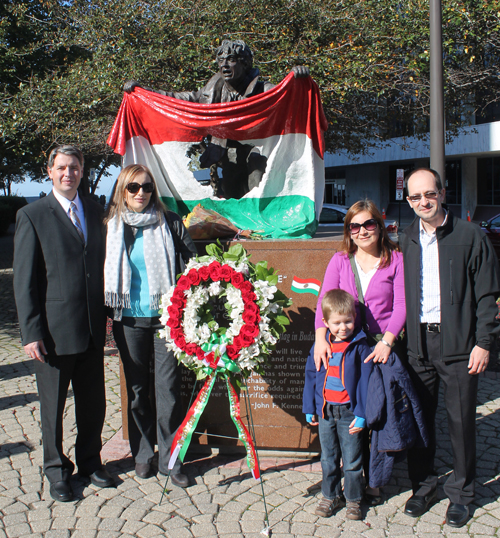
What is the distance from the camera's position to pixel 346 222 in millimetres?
3215

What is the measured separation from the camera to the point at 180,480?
3.55 metres

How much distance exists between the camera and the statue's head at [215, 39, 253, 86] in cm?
426

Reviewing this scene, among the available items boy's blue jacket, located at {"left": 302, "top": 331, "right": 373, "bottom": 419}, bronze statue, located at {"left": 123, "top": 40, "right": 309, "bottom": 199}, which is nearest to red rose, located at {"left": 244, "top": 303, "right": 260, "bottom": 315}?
boy's blue jacket, located at {"left": 302, "top": 331, "right": 373, "bottom": 419}

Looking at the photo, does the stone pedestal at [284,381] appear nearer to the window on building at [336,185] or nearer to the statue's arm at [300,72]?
the statue's arm at [300,72]

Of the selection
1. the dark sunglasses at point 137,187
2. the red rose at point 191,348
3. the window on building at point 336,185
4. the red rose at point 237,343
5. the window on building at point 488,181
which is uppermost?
the window on building at point 336,185

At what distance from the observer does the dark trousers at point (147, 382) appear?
138 inches

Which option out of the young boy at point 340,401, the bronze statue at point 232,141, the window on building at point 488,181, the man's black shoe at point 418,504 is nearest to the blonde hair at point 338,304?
the young boy at point 340,401

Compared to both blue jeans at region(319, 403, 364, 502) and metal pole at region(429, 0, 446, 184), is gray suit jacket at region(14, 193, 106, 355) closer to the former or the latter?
blue jeans at region(319, 403, 364, 502)

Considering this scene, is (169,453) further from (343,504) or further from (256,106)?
(256,106)

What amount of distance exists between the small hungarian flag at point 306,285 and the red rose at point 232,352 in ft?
3.10

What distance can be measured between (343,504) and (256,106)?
304 cm

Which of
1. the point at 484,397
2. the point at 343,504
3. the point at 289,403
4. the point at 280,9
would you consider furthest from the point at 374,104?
the point at 343,504

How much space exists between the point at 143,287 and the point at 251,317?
2.64 ft

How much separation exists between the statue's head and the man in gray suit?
1510 millimetres
